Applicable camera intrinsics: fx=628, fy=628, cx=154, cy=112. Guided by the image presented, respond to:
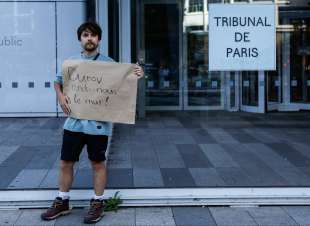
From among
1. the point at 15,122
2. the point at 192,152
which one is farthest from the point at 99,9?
the point at 192,152

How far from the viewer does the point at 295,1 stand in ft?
44.9

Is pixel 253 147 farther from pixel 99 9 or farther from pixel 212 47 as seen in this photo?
pixel 99 9

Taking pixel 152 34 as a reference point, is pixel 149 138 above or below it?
below

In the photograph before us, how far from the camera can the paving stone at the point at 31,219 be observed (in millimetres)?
5715

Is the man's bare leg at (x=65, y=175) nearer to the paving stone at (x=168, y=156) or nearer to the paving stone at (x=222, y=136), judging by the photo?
the paving stone at (x=168, y=156)

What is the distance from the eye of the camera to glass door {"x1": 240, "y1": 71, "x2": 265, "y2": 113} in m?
13.5

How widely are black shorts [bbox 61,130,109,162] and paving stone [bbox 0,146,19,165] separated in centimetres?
235

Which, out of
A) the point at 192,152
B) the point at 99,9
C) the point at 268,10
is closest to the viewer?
the point at 192,152

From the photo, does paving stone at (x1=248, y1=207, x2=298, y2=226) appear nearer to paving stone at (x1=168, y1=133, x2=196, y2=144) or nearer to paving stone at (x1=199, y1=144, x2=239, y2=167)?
paving stone at (x1=199, y1=144, x2=239, y2=167)

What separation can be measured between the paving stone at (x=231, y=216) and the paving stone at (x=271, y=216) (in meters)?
0.07

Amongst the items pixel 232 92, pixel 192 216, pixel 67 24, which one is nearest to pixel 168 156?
pixel 192 216

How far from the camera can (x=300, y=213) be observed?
19.9 feet

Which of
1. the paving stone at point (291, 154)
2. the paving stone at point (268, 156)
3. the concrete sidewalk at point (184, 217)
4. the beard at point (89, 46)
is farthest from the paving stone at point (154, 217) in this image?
the paving stone at point (291, 154)

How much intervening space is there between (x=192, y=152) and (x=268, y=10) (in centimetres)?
264
